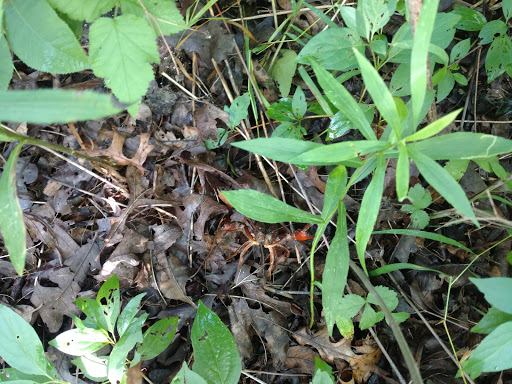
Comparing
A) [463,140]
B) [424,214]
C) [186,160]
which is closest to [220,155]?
[186,160]

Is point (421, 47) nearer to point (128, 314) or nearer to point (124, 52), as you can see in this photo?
point (124, 52)

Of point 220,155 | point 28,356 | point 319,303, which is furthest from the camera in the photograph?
point 220,155

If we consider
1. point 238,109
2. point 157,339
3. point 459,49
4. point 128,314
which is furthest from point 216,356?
point 459,49

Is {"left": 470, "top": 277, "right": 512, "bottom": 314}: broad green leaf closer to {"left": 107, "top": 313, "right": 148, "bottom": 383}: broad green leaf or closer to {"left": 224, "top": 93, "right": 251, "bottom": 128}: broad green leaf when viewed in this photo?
{"left": 224, "top": 93, "right": 251, "bottom": 128}: broad green leaf

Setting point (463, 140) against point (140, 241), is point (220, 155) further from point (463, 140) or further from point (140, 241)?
point (463, 140)

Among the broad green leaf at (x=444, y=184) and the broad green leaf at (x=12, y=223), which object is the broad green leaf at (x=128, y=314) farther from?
the broad green leaf at (x=444, y=184)

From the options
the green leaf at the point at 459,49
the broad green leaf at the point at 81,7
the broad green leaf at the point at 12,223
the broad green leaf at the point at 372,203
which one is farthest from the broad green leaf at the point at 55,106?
the green leaf at the point at 459,49
